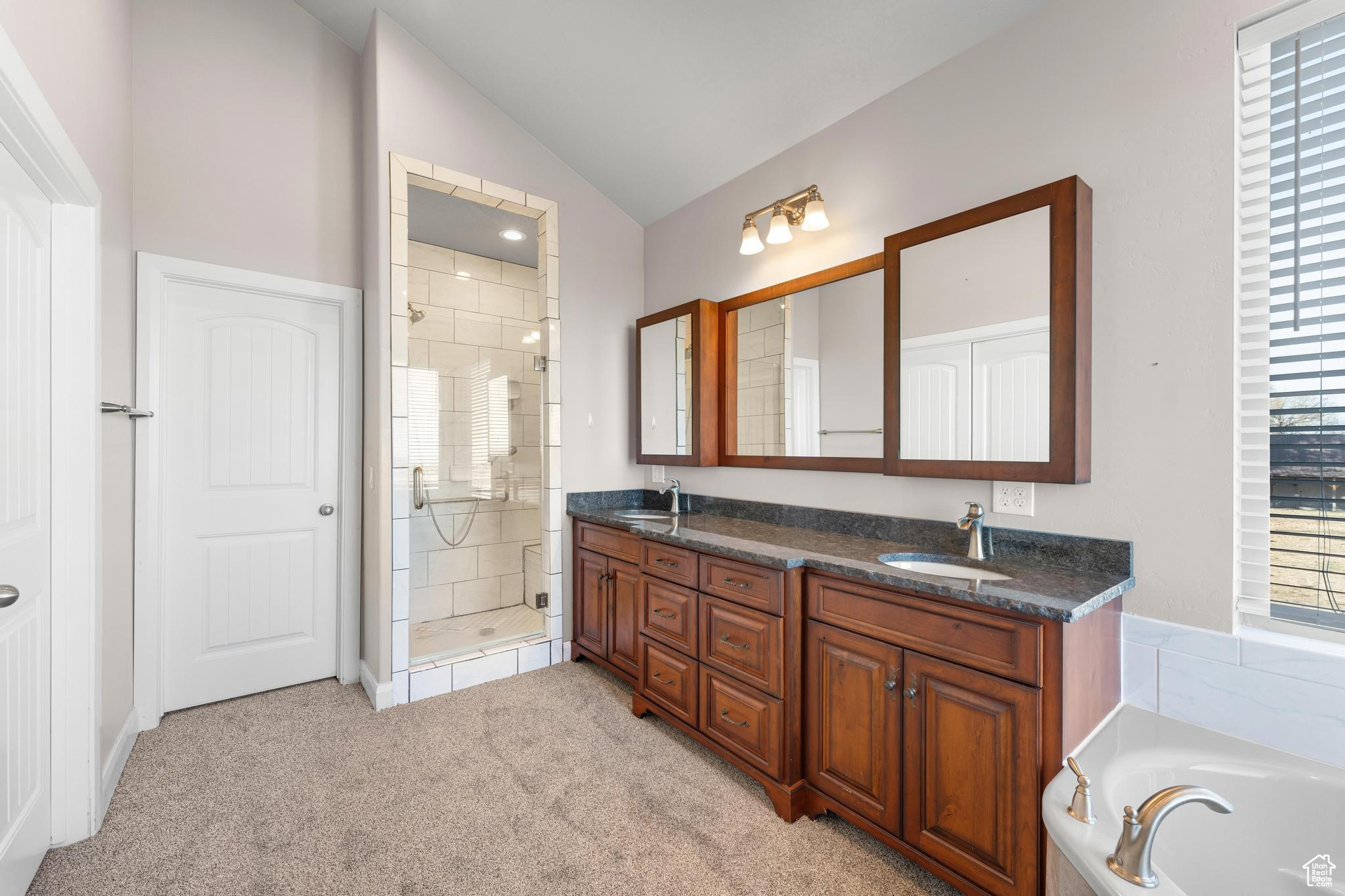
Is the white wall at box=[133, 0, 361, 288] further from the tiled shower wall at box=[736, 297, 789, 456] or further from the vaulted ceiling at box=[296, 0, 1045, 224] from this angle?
the tiled shower wall at box=[736, 297, 789, 456]

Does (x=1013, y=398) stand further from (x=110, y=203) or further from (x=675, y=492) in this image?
(x=110, y=203)

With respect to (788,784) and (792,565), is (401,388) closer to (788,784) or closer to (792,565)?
(792,565)

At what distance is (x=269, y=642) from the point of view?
288cm

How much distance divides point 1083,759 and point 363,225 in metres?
3.54

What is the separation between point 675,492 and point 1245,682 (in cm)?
222

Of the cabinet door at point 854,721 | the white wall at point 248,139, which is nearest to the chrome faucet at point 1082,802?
the cabinet door at point 854,721

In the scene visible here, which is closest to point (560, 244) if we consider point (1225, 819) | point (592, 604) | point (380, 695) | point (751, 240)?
point (751, 240)

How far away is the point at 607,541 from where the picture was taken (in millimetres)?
2895

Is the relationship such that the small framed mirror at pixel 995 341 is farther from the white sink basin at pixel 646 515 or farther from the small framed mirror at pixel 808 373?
the white sink basin at pixel 646 515

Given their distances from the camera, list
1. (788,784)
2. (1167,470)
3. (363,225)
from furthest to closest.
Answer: (363,225)
(788,784)
(1167,470)

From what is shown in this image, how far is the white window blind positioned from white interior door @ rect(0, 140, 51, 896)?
3.05 meters

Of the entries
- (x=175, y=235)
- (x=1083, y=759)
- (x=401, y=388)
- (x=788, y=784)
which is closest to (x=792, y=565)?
(x=788, y=784)

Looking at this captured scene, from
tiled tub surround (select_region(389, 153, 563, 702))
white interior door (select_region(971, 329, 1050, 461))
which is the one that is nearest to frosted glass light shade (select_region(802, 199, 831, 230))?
white interior door (select_region(971, 329, 1050, 461))

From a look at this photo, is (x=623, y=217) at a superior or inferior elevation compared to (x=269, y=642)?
superior
